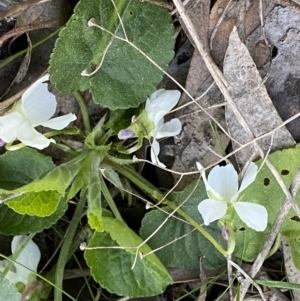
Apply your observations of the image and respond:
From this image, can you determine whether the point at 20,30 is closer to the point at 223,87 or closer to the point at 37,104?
the point at 37,104

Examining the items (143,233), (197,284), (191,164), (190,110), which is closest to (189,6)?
(190,110)

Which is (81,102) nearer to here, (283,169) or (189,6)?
(189,6)

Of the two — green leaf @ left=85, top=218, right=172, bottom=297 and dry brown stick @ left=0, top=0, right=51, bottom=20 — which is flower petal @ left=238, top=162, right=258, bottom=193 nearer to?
green leaf @ left=85, top=218, right=172, bottom=297

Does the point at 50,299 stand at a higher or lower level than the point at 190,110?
lower

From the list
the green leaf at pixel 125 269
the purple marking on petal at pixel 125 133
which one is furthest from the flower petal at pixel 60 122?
the green leaf at pixel 125 269

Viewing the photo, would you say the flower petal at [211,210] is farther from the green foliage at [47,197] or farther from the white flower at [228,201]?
the green foliage at [47,197]

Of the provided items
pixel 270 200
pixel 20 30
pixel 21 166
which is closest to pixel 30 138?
pixel 21 166
